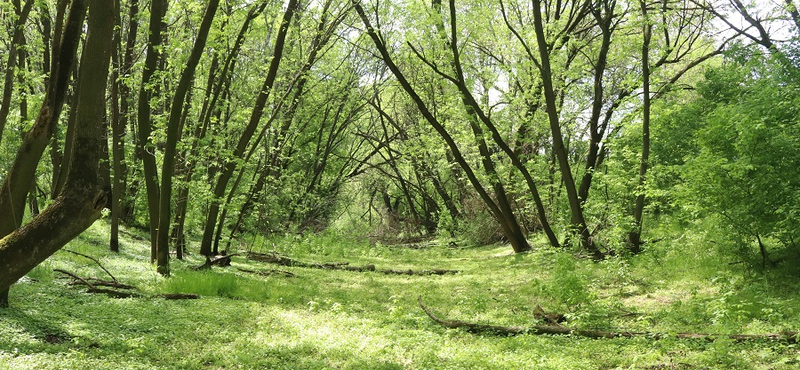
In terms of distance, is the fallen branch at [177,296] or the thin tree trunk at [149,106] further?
the thin tree trunk at [149,106]

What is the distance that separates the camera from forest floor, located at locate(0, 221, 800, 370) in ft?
16.3

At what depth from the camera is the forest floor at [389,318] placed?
497 centimetres

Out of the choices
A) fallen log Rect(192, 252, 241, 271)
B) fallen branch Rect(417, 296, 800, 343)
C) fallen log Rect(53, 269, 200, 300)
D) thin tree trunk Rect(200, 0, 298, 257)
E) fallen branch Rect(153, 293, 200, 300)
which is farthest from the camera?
thin tree trunk Rect(200, 0, 298, 257)

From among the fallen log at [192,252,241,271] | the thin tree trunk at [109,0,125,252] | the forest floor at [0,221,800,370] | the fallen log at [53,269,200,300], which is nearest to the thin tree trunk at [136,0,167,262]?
the thin tree trunk at [109,0,125,252]

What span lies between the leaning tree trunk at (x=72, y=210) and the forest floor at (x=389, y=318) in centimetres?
82

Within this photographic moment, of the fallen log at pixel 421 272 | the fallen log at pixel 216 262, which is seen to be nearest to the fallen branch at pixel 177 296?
the fallen log at pixel 216 262

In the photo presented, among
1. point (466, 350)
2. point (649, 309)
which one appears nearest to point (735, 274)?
point (649, 309)

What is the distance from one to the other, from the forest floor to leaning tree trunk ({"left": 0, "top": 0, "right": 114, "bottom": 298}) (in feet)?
2.68

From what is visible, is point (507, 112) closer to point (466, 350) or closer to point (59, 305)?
point (466, 350)

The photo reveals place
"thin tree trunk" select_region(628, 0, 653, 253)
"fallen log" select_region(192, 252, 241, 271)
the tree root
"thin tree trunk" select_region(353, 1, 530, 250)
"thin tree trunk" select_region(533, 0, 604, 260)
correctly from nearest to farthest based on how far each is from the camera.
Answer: "fallen log" select_region(192, 252, 241, 271)
"thin tree trunk" select_region(628, 0, 653, 253)
"thin tree trunk" select_region(533, 0, 604, 260)
"thin tree trunk" select_region(353, 1, 530, 250)
the tree root

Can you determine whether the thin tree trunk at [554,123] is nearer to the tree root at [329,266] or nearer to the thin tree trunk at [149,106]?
the tree root at [329,266]

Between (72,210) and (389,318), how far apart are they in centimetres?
445

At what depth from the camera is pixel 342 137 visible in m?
25.5

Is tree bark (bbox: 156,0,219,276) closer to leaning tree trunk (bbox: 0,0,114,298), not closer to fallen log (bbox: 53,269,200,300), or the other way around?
fallen log (bbox: 53,269,200,300)
